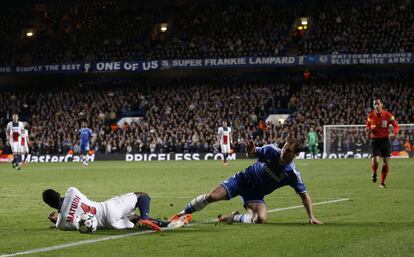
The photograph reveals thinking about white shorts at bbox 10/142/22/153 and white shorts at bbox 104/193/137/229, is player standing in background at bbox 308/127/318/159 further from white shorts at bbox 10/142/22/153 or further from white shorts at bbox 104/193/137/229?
white shorts at bbox 104/193/137/229

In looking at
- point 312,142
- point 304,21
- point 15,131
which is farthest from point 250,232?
point 304,21

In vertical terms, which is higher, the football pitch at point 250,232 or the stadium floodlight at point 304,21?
the stadium floodlight at point 304,21

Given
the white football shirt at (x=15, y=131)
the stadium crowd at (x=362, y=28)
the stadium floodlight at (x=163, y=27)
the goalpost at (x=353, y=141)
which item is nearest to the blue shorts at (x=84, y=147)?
the white football shirt at (x=15, y=131)

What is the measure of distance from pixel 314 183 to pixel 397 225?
11.7 m

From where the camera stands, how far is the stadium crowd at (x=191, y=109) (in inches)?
2095

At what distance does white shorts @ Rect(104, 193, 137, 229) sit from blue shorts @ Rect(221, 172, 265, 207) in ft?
5.48

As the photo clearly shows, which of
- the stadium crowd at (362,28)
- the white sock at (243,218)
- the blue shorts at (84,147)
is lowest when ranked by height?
the white sock at (243,218)

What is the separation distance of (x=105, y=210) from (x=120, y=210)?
22 centimetres

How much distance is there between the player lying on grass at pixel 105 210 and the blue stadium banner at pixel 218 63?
44213 millimetres

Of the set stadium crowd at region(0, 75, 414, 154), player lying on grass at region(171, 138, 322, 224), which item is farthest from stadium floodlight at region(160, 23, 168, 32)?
player lying on grass at region(171, 138, 322, 224)

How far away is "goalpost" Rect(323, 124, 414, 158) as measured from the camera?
4731 centimetres

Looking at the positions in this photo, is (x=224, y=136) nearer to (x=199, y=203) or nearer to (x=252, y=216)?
(x=252, y=216)

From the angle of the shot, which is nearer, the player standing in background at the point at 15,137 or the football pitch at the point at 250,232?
the football pitch at the point at 250,232

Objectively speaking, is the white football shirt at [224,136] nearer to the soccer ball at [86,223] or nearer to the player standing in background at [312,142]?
the player standing in background at [312,142]
